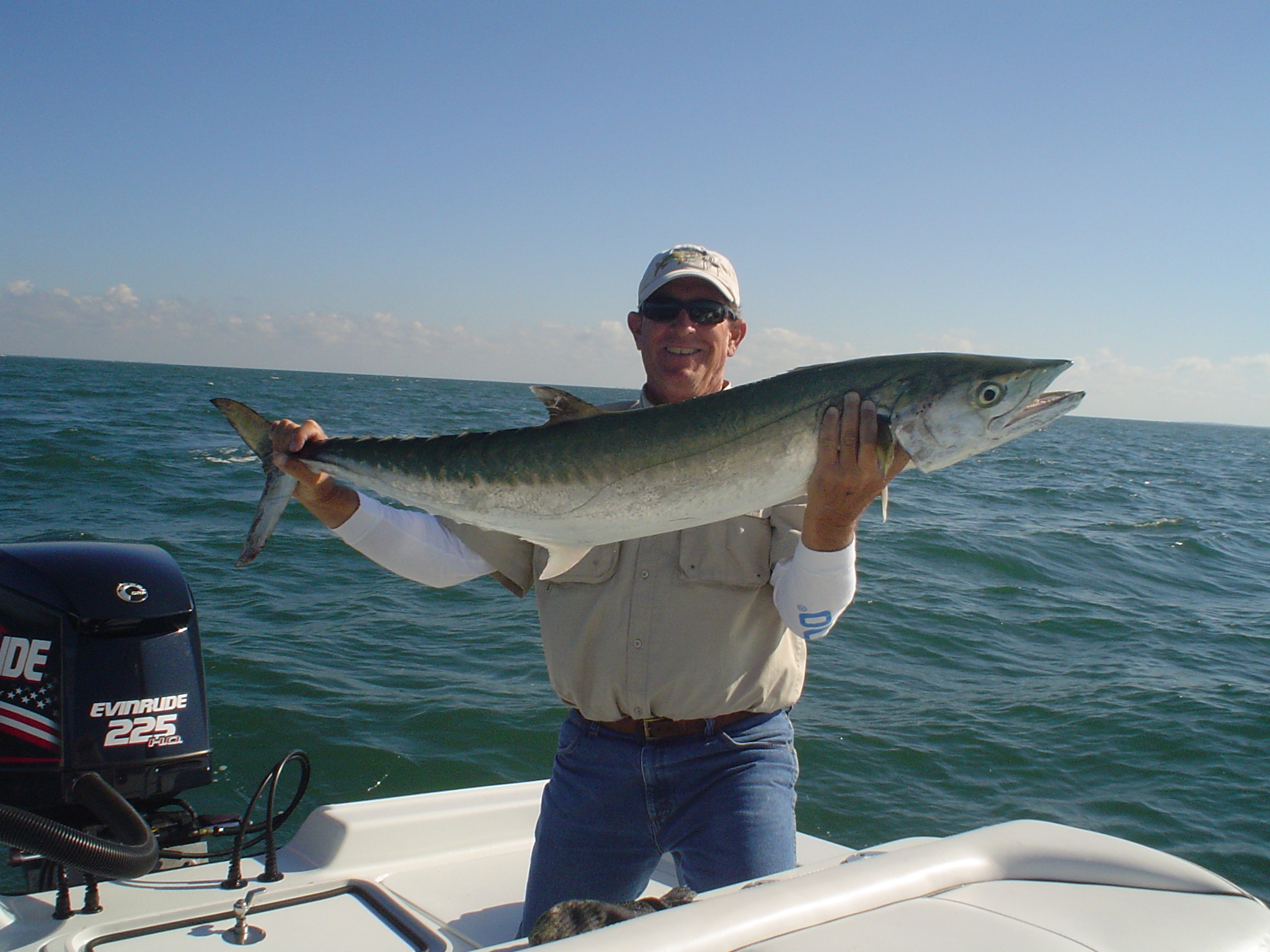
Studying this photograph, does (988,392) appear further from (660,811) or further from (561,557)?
(660,811)

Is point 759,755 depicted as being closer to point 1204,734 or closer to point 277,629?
point 1204,734

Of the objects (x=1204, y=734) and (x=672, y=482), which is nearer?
(x=672, y=482)

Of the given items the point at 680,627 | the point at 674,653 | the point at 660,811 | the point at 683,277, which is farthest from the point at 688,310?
the point at 660,811

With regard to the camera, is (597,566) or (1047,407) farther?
(597,566)

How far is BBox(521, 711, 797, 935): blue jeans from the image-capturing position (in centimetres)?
325

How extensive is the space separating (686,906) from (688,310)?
2.30m

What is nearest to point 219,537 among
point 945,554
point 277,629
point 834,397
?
point 277,629

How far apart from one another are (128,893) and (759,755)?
2588 millimetres

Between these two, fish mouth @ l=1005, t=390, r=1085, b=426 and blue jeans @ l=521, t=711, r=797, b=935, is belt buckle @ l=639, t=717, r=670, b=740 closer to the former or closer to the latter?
blue jeans @ l=521, t=711, r=797, b=935

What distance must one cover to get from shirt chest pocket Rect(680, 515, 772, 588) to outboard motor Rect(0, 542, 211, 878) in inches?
91.6

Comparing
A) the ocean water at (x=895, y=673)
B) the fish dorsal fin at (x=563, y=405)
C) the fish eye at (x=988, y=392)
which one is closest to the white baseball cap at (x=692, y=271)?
the fish dorsal fin at (x=563, y=405)

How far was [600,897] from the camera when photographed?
11.1 feet

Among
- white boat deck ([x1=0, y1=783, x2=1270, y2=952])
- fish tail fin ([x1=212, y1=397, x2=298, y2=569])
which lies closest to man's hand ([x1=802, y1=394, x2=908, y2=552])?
white boat deck ([x1=0, y1=783, x2=1270, y2=952])

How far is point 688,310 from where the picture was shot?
3.68 metres
